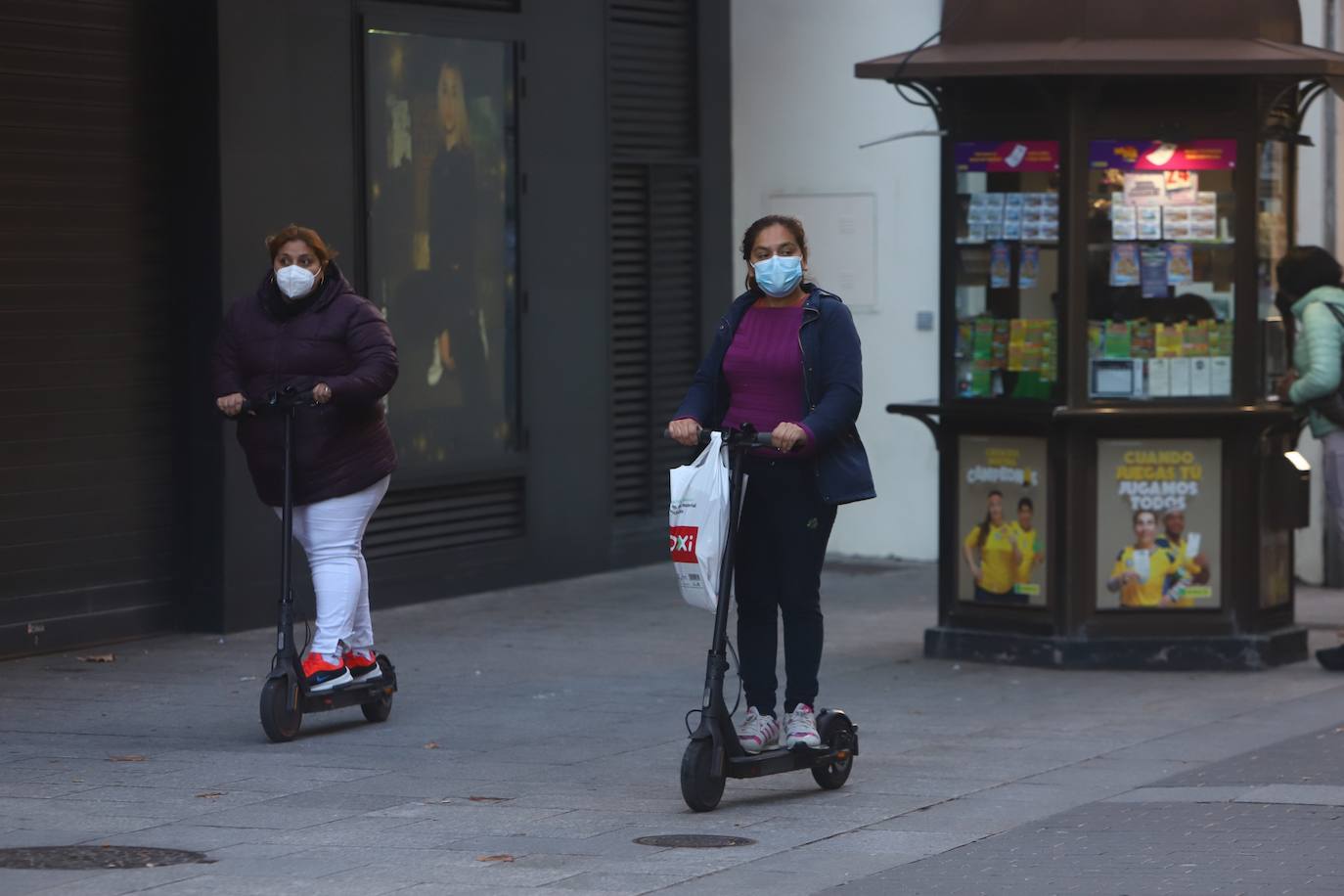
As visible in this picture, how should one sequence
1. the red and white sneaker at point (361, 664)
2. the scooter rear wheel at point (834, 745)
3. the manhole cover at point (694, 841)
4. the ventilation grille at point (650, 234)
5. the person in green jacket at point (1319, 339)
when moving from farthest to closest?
1. the ventilation grille at point (650, 234)
2. the person in green jacket at point (1319, 339)
3. the red and white sneaker at point (361, 664)
4. the scooter rear wheel at point (834, 745)
5. the manhole cover at point (694, 841)

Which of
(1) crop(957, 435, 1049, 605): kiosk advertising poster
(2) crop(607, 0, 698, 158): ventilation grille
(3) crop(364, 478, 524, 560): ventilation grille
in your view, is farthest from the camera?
(2) crop(607, 0, 698, 158): ventilation grille

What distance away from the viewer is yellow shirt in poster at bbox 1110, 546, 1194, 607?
35.3ft

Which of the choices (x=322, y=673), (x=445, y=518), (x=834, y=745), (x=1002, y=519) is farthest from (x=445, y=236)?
(x=834, y=745)

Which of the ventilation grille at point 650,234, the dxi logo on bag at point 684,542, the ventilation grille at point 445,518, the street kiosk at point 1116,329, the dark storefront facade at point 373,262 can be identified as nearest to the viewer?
the dxi logo on bag at point 684,542

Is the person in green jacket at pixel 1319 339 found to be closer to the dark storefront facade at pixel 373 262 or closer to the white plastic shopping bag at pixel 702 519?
the white plastic shopping bag at pixel 702 519

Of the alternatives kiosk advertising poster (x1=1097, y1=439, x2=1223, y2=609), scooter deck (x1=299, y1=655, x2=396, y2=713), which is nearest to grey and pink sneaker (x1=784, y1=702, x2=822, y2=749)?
scooter deck (x1=299, y1=655, x2=396, y2=713)

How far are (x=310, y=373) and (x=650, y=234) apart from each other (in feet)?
19.8

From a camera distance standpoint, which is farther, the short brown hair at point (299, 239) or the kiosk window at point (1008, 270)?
the kiosk window at point (1008, 270)

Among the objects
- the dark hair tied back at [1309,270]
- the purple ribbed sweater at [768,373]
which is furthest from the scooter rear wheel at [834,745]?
the dark hair tied back at [1309,270]

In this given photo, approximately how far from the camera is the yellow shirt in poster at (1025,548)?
35.6ft

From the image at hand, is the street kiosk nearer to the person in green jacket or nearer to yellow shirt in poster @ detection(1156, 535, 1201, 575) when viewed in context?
yellow shirt in poster @ detection(1156, 535, 1201, 575)

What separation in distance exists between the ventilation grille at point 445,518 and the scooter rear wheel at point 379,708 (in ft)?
10.8

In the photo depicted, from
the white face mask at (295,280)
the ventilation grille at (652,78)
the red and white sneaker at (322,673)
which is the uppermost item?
the ventilation grille at (652,78)

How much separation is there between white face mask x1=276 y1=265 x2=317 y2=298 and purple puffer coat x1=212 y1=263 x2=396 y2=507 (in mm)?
88
